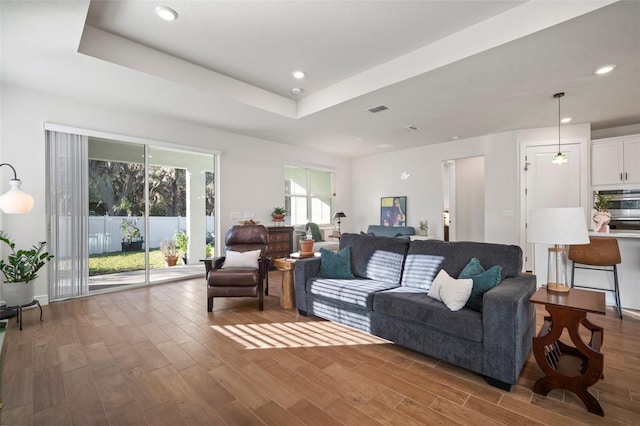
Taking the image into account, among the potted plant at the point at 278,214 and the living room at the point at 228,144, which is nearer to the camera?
the living room at the point at 228,144

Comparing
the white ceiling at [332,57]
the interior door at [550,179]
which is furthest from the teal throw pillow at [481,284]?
the interior door at [550,179]

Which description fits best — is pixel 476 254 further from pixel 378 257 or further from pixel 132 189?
pixel 132 189

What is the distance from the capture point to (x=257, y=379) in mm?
2020

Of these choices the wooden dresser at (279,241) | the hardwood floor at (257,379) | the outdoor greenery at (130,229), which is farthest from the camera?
the wooden dresser at (279,241)

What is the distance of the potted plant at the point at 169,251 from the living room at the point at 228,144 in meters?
0.92

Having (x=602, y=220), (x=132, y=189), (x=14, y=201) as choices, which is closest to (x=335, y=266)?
(x=14, y=201)

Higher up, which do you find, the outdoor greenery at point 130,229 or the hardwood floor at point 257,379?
the outdoor greenery at point 130,229

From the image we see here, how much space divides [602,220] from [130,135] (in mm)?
6693

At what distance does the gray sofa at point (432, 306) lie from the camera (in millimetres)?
1872

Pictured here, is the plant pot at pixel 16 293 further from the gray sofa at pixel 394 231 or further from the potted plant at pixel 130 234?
the gray sofa at pixel 394 231

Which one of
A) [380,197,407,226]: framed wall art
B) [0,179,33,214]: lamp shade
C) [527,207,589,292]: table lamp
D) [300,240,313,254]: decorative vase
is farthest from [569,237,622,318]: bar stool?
[0,179,33,214]: lamp shade

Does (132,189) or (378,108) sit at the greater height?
(378,108)

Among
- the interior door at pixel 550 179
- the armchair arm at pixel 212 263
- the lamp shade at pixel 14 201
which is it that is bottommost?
the armchair arm at pixel 212 263

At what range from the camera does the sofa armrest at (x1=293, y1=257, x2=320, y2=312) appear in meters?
3.20
